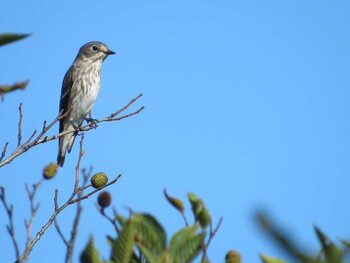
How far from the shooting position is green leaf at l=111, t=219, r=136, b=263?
1.58 metres

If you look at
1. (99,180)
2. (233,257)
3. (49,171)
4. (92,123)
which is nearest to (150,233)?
(233,257)

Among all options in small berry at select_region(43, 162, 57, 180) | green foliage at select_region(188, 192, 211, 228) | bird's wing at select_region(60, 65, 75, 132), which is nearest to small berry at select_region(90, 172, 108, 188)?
small berry at select_region(43, 162, 57, 180)

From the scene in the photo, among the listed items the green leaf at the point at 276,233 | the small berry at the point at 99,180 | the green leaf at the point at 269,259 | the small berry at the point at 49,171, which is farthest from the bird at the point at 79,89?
the green leaf at the point at 276,233

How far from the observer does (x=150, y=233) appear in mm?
1870

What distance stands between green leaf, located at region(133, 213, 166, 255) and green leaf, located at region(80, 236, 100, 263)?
0.91ft

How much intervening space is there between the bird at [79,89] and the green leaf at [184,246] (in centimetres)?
987

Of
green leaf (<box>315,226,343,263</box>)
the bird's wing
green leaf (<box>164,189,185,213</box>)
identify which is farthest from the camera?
the bird's wing

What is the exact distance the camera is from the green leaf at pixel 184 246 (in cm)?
173

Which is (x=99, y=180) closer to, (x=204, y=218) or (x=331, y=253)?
(x=204, y=218)

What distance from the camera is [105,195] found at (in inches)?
113

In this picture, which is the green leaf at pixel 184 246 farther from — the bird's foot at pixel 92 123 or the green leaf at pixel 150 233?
the bird's foot at pixel 92 123

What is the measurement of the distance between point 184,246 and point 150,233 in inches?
6.7

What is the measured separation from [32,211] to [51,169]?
0.53 m

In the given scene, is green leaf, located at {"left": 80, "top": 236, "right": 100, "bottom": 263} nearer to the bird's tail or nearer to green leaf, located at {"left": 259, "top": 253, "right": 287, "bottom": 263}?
green leaf, located at {"left": 259, "top": 253, "right": 287, "bottom": 263}
